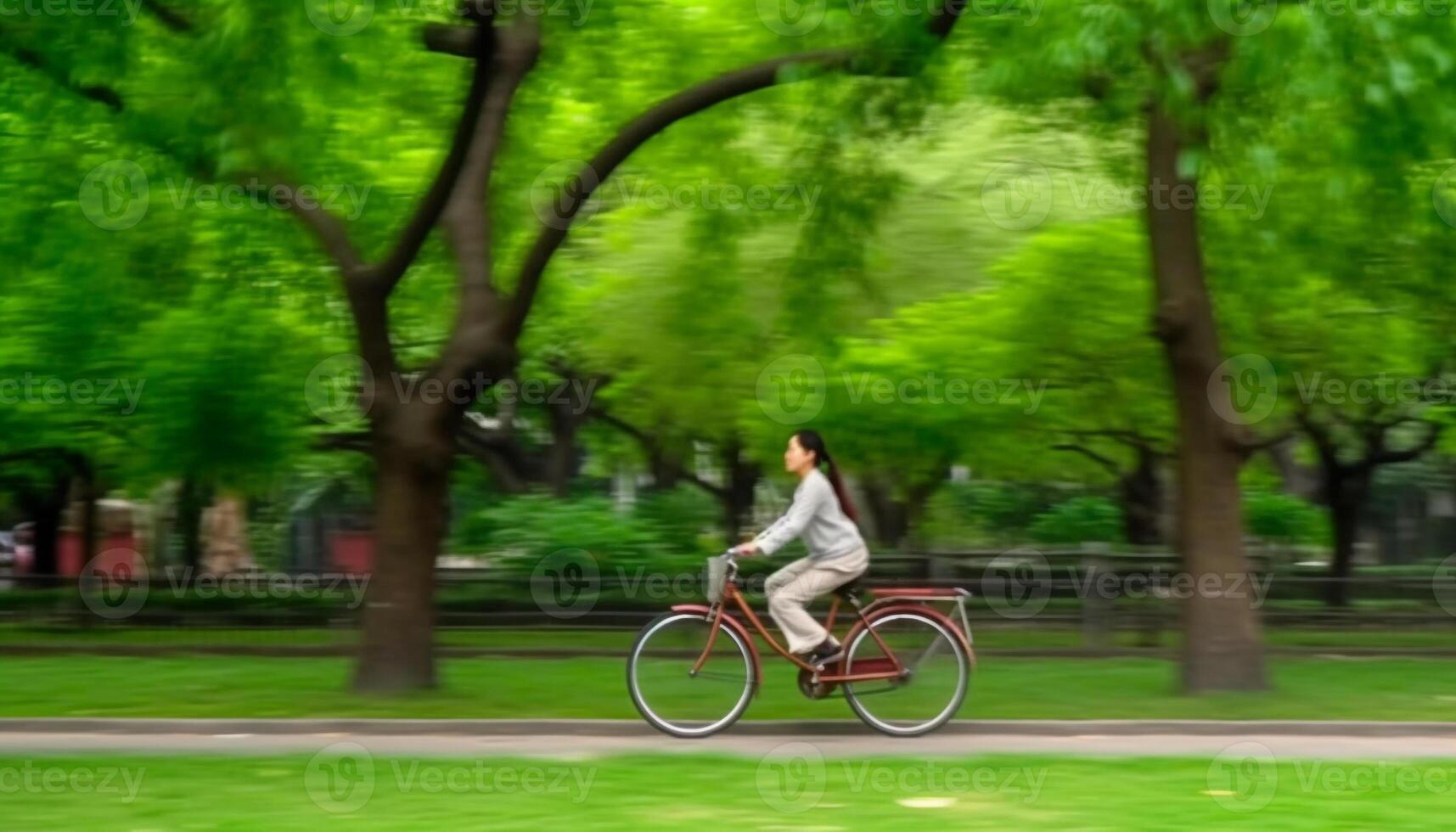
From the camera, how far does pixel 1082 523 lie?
26.6m

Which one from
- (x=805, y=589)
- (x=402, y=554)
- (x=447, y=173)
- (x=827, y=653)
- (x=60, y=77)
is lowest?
(x=827, y=653)

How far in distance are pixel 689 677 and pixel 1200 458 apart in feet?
14.4

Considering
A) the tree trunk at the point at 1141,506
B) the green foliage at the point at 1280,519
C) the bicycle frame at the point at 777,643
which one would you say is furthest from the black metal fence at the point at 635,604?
the bicycle frame at the point at 777,643

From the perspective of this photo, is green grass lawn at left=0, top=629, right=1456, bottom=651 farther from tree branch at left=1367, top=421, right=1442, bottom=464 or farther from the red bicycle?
the red bicycle

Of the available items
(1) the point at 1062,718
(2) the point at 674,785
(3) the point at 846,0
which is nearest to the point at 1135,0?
(3) the point at 846,0

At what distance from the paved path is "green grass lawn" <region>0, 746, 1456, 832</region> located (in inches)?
17.9

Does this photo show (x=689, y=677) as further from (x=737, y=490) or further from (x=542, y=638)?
(x=737, y=490)

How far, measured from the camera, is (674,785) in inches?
346

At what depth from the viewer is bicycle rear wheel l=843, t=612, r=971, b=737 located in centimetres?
1086

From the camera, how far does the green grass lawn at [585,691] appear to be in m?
11.8

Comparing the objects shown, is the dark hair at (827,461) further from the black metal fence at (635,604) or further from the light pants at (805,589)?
the black metal fence at (635,604)

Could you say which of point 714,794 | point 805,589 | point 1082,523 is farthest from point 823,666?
point 1082,523

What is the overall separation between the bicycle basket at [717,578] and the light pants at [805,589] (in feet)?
0.91

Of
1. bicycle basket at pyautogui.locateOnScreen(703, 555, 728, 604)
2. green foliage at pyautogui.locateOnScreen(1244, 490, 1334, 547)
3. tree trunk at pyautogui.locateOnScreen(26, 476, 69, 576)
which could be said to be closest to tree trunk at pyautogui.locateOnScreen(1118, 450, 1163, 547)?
green foliage at pyautogui.locateOnScreen(1244, 490, 1334, 547)
